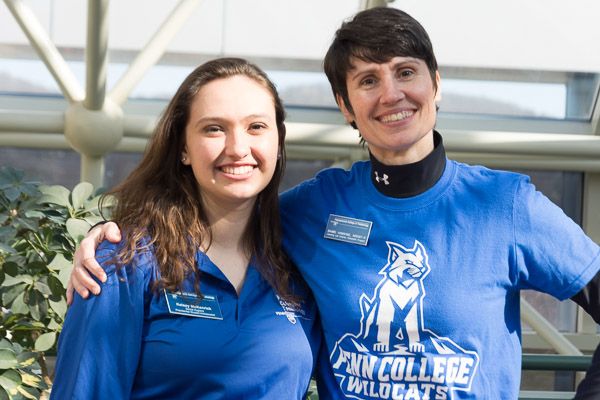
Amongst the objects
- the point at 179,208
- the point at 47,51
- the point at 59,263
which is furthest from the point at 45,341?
the point at 47,51

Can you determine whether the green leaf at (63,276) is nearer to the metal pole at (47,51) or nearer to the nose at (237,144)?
the nose at (237,144)

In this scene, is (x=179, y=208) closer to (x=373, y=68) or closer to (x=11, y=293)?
(x=373, y=68)

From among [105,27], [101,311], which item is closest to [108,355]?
[101,311]

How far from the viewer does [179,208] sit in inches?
83.8

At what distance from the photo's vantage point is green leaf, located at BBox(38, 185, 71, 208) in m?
2.99

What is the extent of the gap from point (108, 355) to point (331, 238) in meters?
0.70

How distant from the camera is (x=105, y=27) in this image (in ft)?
15.2

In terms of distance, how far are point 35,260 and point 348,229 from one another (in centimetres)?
147

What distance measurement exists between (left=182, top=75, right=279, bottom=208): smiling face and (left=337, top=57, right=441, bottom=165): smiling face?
279mm

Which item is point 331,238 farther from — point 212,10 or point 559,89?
point 559,89

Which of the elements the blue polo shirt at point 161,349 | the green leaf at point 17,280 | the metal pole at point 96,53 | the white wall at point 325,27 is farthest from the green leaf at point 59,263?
the white wall at point 325,27

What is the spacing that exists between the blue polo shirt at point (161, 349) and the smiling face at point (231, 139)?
297 millimetres

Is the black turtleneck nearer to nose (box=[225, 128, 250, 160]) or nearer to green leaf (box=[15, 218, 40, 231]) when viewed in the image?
nose (box=[225, 128, 250, 160])

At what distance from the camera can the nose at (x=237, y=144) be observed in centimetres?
199
